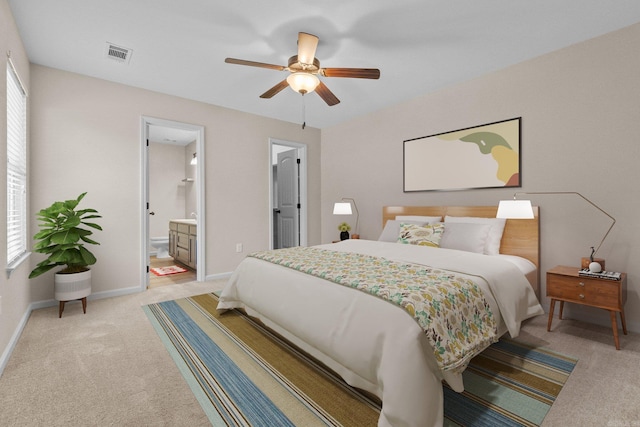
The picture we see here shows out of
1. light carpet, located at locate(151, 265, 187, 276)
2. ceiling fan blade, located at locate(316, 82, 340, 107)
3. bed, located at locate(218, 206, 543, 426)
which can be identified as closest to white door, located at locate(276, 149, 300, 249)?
light carpet, located at locate(151, 265, 187, 276)

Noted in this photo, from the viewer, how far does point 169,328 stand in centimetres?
263

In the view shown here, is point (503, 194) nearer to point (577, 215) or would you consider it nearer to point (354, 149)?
point (577, 215)

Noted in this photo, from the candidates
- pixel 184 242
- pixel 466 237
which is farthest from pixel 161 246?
pixel 466 237

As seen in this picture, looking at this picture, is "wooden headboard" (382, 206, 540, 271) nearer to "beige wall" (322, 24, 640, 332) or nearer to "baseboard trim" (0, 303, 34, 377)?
"beige wall" (322, 24, 640, 332)

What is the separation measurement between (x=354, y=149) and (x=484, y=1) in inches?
116

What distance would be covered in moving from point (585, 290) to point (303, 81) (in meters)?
2.84

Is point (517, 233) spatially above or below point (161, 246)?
above

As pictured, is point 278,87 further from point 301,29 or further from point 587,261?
point 587,261

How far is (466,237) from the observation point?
3080mm

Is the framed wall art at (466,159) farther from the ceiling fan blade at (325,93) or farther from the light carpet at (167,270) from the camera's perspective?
the light carpet at (167,270)

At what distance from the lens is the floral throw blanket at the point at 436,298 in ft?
4.87

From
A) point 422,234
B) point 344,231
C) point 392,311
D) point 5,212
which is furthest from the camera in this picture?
point 344,231

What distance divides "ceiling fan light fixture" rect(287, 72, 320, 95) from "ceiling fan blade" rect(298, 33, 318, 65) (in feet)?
0.38

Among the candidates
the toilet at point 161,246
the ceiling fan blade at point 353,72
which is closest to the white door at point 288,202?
the toilet at point 161,246
